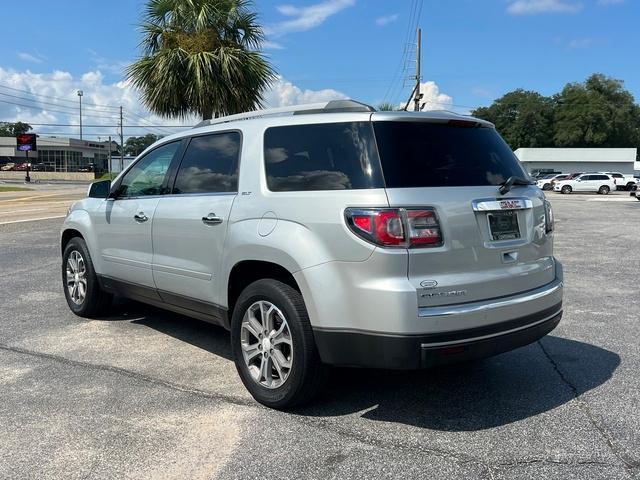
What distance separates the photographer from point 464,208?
11.2 ft

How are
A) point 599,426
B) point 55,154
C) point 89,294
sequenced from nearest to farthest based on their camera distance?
point 599,426 < point 89,294 < point 55,154

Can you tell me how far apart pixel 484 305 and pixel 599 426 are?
1.06m

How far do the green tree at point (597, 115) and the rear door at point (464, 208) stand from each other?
9378 centimetres

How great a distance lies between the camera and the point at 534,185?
160 inches

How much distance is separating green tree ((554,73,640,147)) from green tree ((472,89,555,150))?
2.00 m

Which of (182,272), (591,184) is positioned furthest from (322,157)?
(591,184)

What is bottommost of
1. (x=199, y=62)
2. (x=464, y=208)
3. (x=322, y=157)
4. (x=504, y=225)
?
(x=504, y=225)

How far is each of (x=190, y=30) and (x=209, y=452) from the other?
13.9 m

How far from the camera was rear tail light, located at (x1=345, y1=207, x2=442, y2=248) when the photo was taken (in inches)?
126

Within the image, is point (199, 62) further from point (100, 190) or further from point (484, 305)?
point (484, 305)

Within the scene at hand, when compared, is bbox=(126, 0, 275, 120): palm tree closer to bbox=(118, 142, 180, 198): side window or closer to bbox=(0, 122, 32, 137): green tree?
bbox=(118, 142, 180, 198): side window

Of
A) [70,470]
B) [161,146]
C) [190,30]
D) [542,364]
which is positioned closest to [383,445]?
[70,470]

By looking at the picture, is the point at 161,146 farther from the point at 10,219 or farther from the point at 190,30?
the point at 10,219

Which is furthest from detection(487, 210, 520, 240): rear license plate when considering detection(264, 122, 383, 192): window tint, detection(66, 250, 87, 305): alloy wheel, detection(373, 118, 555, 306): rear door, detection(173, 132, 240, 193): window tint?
detection(66, 250, 87, 305): alloy wheel
